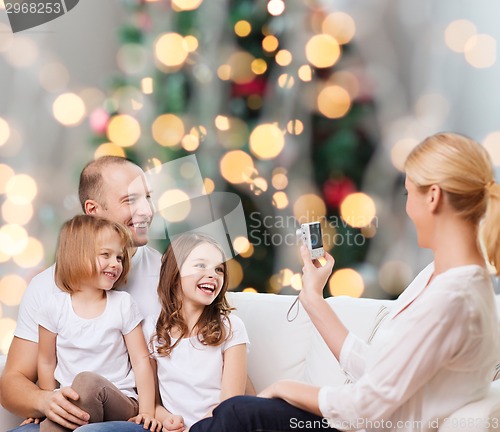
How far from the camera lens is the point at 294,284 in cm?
250

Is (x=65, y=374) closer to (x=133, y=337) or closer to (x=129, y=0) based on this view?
(x=133, y=337)

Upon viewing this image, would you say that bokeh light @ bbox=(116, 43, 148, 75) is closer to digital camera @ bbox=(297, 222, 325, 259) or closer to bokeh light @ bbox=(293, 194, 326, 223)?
bokeh light @ bbox=(293, 194, 326, 223)

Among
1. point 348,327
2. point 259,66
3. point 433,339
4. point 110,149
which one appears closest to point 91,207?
point 348,327

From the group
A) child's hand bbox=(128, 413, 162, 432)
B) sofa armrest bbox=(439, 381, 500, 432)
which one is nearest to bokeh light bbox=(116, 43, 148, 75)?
child's hand bbox=(128, 413, 162, 432)

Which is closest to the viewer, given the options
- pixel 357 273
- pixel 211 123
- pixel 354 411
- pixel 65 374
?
pixel 354 411

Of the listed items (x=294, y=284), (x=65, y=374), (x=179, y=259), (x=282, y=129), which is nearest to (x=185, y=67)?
(x=282, y=129)

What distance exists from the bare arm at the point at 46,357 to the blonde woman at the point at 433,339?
595 millimetres

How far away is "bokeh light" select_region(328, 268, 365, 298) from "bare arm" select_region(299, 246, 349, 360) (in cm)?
98

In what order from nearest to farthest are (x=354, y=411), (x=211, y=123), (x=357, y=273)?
(x=354, y=411) → (x=357, y=273) → (x=211, y=123)

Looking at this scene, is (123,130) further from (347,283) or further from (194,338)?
(194,338)

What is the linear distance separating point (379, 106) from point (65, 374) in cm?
131

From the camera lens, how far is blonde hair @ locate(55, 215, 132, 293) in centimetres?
171

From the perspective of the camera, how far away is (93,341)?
1.70 metres

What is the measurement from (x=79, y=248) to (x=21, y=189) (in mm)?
1071
